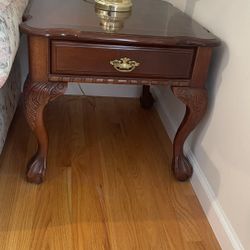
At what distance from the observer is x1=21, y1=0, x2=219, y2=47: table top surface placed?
1.01 metres

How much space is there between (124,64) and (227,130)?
0.37m

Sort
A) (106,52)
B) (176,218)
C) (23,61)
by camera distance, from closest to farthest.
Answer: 1. (106,52)
2. (176,218)
3. (23,61)

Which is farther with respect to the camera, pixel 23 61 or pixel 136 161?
pixel 23 61

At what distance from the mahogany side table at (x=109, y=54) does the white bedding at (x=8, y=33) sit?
35 millimetres

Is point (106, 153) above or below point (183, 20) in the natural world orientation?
below

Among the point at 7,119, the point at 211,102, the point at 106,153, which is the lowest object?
the point at 106,153

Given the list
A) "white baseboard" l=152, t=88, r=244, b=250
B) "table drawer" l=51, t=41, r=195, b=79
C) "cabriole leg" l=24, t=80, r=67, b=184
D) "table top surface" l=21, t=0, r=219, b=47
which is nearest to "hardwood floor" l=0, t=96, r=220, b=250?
"white baseboard" l=152, t=88, r=244, b=250

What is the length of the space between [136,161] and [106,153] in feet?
0.42

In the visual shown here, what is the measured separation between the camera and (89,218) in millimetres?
1137

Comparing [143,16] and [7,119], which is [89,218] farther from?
[143,16]

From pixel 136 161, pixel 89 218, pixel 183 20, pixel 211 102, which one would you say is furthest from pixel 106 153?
pixel 183 20

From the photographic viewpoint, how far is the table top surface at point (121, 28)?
1.01 metres

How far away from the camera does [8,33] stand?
91 cm

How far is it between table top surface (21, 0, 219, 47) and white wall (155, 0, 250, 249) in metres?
0.06
